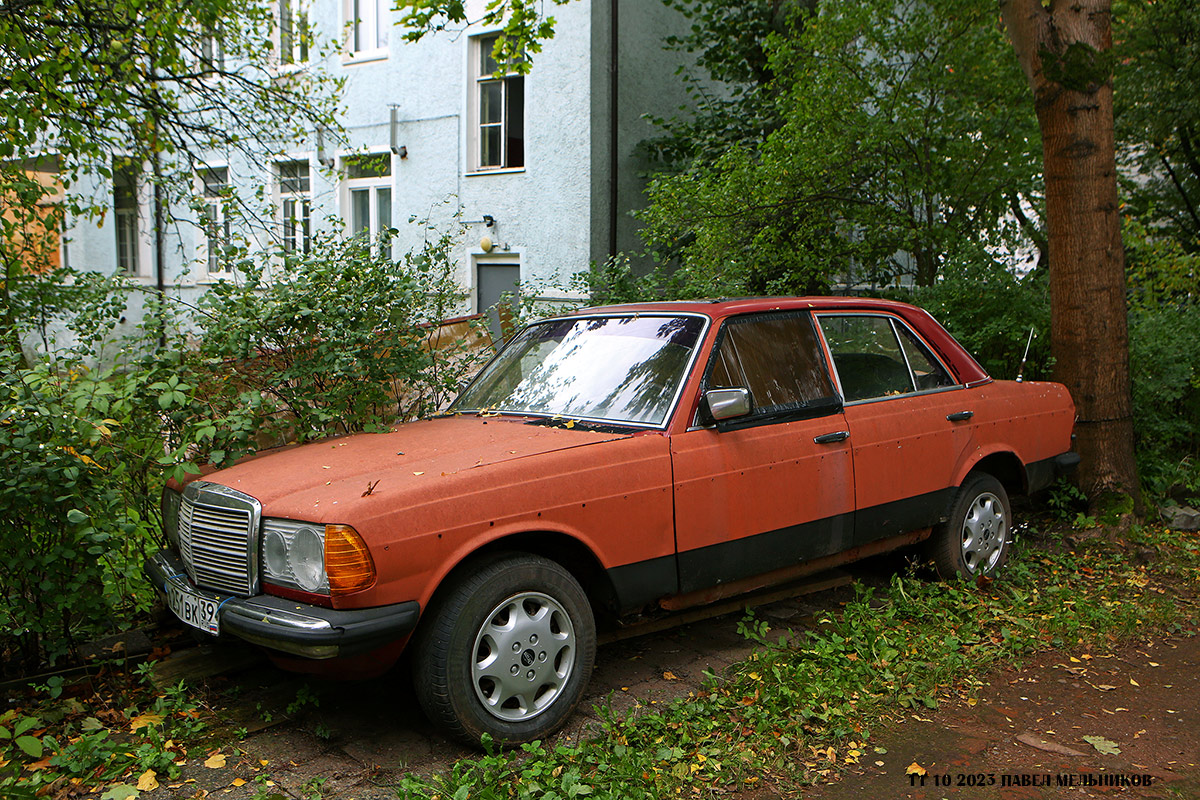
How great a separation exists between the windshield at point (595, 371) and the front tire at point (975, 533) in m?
2.10

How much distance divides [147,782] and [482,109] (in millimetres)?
13371

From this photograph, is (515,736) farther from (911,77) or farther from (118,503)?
(911,77)

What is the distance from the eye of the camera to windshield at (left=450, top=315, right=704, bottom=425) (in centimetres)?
445

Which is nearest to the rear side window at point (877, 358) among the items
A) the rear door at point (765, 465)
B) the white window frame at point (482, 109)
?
the rear door at point (765, 465)

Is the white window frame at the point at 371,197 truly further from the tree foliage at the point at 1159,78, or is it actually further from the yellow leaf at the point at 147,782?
the yellow leaf at the point at 147,782

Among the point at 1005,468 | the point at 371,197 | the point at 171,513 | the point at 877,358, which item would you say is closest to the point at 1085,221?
the point at 1005,468

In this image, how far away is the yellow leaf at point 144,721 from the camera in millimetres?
3803

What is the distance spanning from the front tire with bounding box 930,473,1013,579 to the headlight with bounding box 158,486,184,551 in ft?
13.3

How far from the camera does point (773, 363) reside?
15.9ft

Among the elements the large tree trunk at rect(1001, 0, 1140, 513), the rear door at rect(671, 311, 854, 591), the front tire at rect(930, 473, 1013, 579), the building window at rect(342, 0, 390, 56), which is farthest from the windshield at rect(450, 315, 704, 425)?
the building window at rect(342, 0, 390, 56)

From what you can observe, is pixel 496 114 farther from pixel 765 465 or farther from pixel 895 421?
pixel 765 465

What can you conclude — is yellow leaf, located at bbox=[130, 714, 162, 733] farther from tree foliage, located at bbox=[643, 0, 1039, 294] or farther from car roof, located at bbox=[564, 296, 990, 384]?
tree foliage, located at bbox=[643, 0, 1039, 294]

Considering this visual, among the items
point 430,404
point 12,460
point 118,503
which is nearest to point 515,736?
point 118,503

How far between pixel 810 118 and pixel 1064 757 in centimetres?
686
